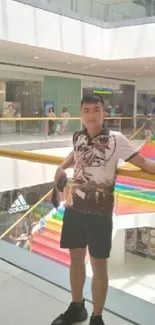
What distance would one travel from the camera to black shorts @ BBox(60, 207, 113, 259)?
78.0 inches

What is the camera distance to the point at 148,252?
11.6m

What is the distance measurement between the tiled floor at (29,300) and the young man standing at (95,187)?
1.01 ft

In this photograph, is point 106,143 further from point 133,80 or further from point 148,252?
point 133,80

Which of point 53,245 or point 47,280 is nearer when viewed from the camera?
point 47,280

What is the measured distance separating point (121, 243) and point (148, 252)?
107cm

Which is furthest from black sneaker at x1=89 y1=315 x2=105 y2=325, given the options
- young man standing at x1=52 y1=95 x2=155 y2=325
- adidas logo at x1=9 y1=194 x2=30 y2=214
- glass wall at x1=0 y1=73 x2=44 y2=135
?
glass wall at x1=0 y1=73 x2=44 y2=135

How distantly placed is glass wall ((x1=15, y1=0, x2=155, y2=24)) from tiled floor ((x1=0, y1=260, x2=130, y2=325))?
406 inches

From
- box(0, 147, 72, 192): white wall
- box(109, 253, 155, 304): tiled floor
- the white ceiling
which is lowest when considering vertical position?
box(109, 253, 155, 304): tiled floor

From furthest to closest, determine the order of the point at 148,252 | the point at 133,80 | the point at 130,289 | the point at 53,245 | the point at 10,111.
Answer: the point at 133,80
the point at 10,111
the point at 148,252
the point at 130,289
the point at 53,245

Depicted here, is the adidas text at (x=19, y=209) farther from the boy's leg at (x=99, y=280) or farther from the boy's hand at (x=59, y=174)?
the boy's leg at (x=99, y=280)

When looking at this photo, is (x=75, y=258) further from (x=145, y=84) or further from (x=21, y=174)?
(x=145, y=84)

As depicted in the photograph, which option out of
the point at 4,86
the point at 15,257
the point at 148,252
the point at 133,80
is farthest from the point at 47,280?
the point at 133,80

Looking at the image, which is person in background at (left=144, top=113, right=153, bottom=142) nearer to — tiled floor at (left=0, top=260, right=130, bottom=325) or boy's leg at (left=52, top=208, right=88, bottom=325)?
tiled floor at (left=0, top=260, right=130, bottom=325)

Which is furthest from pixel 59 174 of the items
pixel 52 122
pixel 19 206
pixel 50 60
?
pixel 50 60
